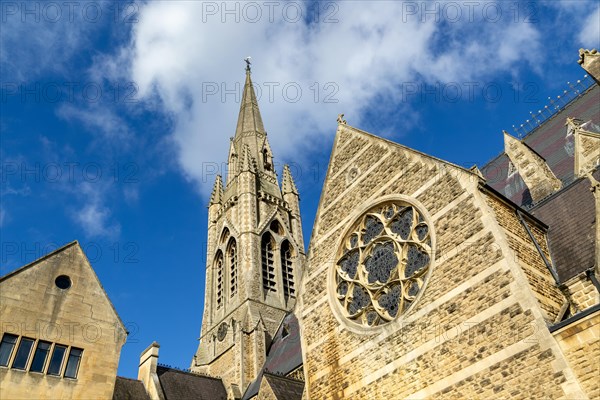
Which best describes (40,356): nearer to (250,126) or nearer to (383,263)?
(383,263)

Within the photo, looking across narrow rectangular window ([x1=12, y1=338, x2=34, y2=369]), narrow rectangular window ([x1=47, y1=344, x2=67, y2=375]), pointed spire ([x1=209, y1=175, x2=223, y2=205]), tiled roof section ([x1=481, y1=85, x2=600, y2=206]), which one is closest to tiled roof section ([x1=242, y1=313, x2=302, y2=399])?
narrow rectangular window ([x1=47, y1=344, x2=67, y2=375])

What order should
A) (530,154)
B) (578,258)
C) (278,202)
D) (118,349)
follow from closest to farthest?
1. (578,258)
2. (118,349)
3. (530,154)
4. (278,202)

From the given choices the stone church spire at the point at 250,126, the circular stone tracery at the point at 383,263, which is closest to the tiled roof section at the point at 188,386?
the circular stone tracery at the point at 383,263

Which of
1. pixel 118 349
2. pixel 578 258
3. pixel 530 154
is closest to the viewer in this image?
pixel 578 258

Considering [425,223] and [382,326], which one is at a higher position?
[425,223]

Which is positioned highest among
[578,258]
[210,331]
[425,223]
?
[210,331]

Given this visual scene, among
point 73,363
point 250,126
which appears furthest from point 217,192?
point 73,363

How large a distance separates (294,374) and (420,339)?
12466 millimetres

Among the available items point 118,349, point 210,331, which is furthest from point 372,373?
point 210,331

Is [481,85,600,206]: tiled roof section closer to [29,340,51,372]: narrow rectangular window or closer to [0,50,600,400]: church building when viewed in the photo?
[0,50,600,400]: church building

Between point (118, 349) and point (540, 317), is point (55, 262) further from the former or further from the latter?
point (540, 317)

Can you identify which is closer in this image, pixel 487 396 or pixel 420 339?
pixel 487 396

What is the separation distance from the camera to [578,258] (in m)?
9.65

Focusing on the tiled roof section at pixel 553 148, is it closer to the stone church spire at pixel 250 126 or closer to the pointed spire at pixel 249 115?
the stone church spire at pixel 250 126
